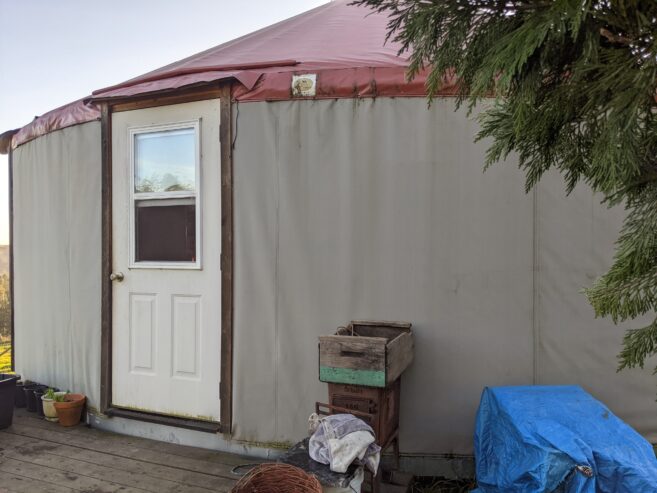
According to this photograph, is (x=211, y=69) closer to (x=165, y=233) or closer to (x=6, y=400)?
(x=165, y=233)

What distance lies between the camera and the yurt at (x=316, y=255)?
2.52 meters

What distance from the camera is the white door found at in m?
2.80

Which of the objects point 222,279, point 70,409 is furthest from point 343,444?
point 70,409

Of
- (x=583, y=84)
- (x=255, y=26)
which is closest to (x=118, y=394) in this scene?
(x=583, y=84)

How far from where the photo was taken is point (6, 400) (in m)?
3.10

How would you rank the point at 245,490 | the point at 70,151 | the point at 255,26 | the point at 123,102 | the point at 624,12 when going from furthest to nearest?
the point at 255,26, the point at 70,151, the point at 123,102, the point at 245,490, the point at 624,12

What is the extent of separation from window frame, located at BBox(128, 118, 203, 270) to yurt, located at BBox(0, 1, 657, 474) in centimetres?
1

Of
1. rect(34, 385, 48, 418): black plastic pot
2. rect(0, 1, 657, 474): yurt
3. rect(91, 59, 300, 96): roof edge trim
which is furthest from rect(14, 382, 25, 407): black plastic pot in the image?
rect(91, 59, 300, 96): roof edge trim

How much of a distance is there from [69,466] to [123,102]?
2.35 meters

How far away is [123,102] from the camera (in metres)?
3.01

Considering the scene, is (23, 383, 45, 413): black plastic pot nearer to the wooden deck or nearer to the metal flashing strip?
the wooden deck

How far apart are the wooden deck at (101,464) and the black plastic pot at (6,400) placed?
77mm

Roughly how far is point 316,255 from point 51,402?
7.64ft

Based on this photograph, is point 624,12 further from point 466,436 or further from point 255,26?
point 255,26
